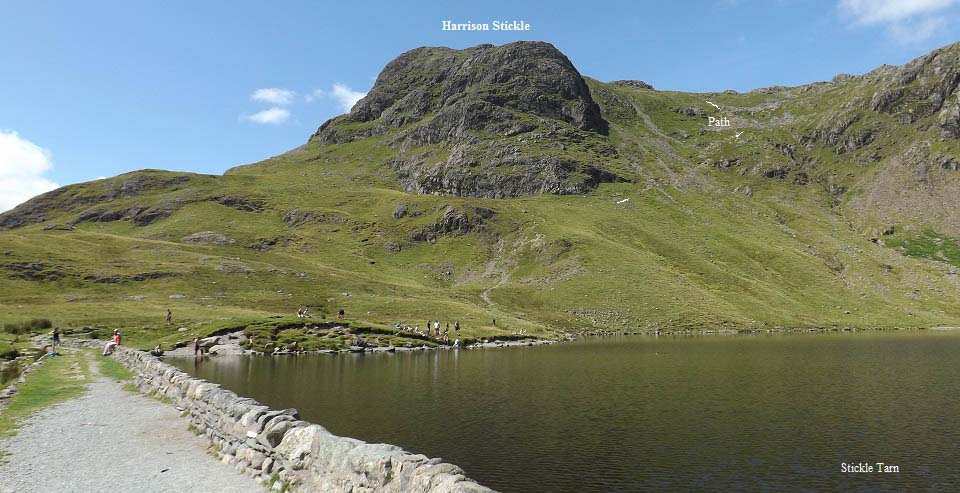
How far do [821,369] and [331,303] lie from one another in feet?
313

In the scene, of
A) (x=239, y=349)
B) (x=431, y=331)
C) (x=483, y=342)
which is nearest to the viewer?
(x=239, y=349)

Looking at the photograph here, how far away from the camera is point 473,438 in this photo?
31641 millimetres

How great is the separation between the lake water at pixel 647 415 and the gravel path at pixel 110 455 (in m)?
9.56

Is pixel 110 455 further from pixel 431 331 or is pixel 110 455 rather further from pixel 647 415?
pixel 431 331

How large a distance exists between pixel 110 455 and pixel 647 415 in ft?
103

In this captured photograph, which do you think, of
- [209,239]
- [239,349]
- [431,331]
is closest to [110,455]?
[239,349]

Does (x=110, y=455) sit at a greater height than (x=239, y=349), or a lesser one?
greater

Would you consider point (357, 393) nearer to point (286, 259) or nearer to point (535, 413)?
point (535, 413)

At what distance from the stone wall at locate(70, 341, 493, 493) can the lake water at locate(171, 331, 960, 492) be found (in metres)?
8.15

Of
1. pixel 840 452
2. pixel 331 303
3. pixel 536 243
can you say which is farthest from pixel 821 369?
pixel 536 243

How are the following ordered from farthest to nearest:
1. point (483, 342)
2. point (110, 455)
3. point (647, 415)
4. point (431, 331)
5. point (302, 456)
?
point (431, 331), point (483, 342), point (647, 415), point (110, 455), point (302, 456)

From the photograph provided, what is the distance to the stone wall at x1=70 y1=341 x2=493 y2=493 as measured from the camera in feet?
48.6

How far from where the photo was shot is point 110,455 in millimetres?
23219

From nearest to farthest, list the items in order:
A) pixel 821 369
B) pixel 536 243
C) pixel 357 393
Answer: pixel 357 393 → pixel 821 369 → pixel 536 243
